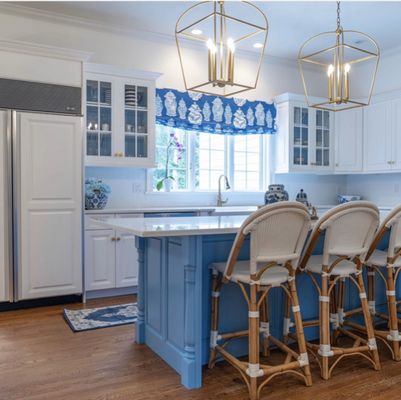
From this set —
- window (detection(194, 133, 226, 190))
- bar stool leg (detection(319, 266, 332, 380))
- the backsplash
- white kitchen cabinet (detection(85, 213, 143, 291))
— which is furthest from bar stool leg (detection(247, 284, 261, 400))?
window (detection(194, 133, 226, 190))

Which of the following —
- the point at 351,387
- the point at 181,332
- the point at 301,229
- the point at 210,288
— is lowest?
the point at 351,387

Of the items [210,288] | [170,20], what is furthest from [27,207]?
[170,20]

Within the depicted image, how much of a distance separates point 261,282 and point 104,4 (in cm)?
323

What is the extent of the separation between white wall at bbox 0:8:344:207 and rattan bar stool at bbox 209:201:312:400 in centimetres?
258

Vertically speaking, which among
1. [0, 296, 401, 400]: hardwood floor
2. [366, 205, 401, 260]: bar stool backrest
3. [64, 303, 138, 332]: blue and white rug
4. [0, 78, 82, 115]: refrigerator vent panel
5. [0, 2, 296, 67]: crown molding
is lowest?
[0, 296, 401, 400]: hardwood floor

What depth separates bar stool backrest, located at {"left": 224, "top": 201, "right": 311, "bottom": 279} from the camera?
2.10 m

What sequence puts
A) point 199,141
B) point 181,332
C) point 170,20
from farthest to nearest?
point 199,141, point 170,20, point 181,332

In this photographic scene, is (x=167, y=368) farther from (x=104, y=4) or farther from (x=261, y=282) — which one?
(x=104, y=4)

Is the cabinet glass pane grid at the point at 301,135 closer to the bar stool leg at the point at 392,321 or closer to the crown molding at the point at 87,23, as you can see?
the crown molding at the point at 87,23

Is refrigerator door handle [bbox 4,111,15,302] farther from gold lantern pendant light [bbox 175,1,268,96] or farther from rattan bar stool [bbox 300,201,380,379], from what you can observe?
rattan bar stool [bbox 300,201,380,379]

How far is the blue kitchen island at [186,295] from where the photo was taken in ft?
7.52

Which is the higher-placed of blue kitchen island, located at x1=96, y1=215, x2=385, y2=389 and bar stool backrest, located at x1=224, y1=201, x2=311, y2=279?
bar stool backrest, located at x1=224, y1=201, x2=311, y2=279

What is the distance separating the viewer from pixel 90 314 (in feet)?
11.8

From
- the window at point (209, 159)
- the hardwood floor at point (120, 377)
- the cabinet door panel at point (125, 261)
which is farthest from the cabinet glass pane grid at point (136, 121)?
the hardwood floor at point (120, 377)
